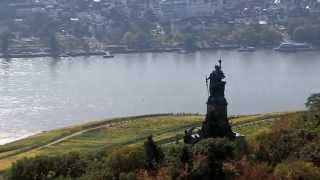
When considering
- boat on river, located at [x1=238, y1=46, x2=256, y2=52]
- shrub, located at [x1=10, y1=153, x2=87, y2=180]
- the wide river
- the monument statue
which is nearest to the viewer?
shrub, located at [x1=10, y1=153, x2=87, y2=180]

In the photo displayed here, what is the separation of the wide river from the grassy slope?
4339 mm

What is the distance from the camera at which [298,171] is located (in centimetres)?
1380

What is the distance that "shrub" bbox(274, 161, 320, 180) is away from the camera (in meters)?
13.8

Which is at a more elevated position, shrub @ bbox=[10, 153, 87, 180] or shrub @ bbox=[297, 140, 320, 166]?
shrub @ bbox=[297, 140, 320, 166]

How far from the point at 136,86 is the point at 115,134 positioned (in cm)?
1889

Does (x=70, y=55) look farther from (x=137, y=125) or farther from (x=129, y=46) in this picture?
(x=137, y=125)

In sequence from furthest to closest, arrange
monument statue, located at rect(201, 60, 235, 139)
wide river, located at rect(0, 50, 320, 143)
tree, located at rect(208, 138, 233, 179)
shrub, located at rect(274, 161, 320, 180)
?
wide river, located at rect(0, 50, 320, 143), monument statue, located at rect(201, 60, 235, 139), tree, located at rect(208, 138, 233, 179), shrub, located at rect(274, 161, 320, 180)

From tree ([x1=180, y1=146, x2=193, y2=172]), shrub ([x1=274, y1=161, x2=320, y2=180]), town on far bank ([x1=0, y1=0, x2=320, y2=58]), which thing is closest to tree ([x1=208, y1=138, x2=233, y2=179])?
tree ([x1=180, y1=146, x2=193, y2=172])

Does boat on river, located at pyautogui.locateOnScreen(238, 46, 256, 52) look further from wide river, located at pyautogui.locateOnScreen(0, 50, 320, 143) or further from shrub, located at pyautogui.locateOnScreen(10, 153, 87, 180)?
shrub, located at pyautogui.locateOnScreen(10, 153, 87, 180)

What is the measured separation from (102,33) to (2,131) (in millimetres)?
43509

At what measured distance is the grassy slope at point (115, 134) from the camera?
22895 millimetres

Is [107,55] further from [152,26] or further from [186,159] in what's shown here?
[186,159]

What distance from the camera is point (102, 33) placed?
74125mm

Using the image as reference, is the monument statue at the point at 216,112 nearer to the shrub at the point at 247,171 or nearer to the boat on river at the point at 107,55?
the shrub at the point at 247,171
